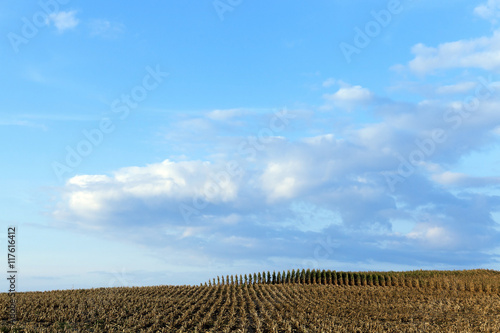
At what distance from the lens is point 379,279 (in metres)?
51.8

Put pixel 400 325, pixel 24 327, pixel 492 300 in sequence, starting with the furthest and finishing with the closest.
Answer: pixel 492 300
pixel 400 325
pixel 24 327

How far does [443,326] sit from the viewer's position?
77.5 feet

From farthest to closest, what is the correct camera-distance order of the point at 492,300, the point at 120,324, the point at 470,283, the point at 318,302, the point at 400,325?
the point at 470,283, the point at 492,300, the point at 318,302, the point at 400,325, the point at 120,324

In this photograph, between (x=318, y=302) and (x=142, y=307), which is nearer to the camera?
(x=142, y=307)

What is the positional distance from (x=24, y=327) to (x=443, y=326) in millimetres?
21529

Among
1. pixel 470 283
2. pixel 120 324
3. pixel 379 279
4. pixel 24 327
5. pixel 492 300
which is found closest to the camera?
pixel 24 327

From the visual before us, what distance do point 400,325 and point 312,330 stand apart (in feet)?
19.0

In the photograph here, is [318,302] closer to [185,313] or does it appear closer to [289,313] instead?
[289,313]

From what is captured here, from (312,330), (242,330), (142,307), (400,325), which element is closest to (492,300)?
(400,325)

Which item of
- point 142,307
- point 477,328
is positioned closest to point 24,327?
point 142,307

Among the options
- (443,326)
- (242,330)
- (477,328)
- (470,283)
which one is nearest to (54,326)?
(242,330)

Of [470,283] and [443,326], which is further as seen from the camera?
[470,283]

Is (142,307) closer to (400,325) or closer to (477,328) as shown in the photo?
(400,325)

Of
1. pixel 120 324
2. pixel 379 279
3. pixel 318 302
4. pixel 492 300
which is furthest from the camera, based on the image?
pixel 379 279
